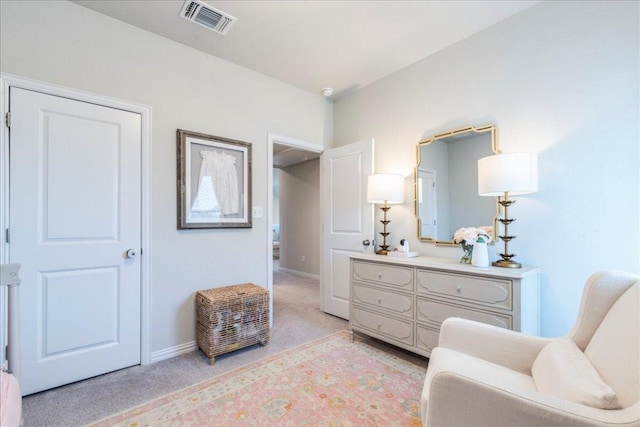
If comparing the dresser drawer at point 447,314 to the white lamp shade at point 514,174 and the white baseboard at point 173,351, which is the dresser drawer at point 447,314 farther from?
the white baseboard at point 173,351

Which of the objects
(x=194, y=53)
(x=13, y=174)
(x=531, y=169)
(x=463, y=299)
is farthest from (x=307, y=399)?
(x=194, y=53)

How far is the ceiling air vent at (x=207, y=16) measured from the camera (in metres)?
2.11

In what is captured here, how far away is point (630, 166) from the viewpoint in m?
1.77

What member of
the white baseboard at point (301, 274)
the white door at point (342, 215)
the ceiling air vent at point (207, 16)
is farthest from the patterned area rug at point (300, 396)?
the white baseboard at point (301, 274)

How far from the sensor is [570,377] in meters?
0.99

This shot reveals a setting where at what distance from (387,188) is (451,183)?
0.56 meters

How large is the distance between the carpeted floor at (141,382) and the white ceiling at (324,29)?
8.72 ft

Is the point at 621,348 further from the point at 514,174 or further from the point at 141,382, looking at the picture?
the point at 141,382

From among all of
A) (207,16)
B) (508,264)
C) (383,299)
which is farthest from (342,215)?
(207,16)

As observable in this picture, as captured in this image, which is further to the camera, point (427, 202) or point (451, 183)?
point (427, 202)

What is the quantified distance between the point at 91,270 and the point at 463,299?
2.65 metres

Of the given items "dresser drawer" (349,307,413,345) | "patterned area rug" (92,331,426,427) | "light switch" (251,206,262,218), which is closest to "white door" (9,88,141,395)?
"patterned area rug" (92,331,426,427)

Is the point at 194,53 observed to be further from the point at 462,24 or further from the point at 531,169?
the point at 531,169

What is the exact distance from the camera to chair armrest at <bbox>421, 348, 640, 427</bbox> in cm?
82
